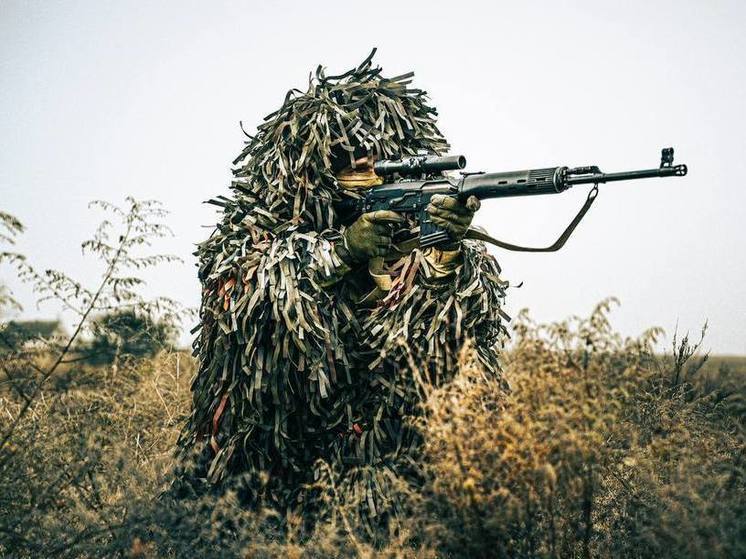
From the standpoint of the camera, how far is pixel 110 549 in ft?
15.9

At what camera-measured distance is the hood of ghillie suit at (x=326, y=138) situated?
5.84 m

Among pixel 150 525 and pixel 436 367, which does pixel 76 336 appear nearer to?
pixel 150 525

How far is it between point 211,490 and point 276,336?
1.22 metres

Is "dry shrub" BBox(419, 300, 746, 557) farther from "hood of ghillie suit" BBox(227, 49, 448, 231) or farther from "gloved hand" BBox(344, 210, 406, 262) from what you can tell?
"hood of ghillie suit" BBox(227, 49, 448, 231)

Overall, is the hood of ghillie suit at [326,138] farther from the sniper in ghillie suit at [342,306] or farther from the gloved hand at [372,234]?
the gloved hand at [372,234]

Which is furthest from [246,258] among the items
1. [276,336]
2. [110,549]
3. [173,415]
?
[173,415]

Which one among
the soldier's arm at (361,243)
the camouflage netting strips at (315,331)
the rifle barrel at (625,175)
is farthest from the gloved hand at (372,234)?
the rifle barrel at (625,175)

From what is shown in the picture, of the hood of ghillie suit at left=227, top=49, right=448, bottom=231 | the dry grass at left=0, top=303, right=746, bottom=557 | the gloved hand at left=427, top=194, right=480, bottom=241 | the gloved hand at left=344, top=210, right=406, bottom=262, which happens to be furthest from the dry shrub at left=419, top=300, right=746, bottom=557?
the hood of ghillie suit at left=227, top=49, right=448, bottom=231

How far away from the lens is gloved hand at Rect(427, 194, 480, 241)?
5.25m

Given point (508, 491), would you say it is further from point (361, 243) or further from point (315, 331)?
point (361, 243)

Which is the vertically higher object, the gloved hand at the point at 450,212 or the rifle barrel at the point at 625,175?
the rifle barrel at the point at 625,175

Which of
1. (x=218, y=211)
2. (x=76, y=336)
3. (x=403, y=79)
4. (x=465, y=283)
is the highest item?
(x=403, y=79)

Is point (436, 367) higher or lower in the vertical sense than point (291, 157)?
lower

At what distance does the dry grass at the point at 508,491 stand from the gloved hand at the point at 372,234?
3.44 feet
